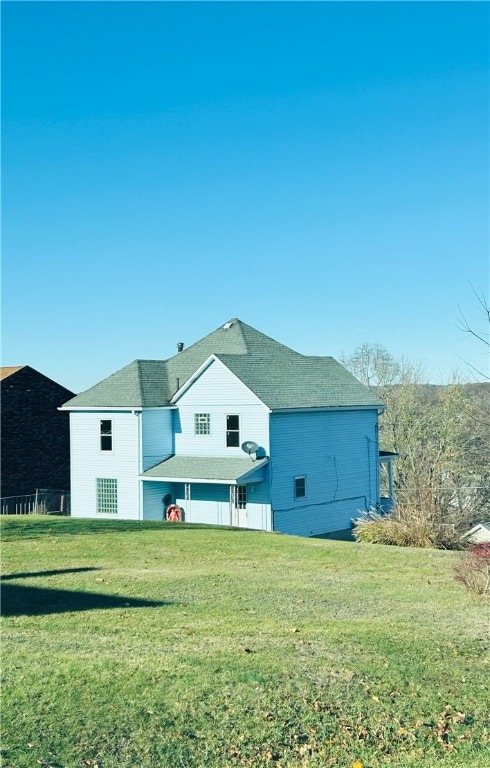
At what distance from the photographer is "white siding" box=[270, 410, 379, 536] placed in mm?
33000

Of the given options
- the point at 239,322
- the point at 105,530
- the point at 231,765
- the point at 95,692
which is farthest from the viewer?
the point at 239,322

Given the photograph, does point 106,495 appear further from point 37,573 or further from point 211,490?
point 37,573

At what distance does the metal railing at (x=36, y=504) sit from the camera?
38812 mm

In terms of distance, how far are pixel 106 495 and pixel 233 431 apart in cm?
707

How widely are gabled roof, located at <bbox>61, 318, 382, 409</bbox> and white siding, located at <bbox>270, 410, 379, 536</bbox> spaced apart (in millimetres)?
865

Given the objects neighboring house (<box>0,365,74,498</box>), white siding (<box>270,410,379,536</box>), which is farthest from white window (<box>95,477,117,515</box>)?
white siding (<box>270,410,379,536</box>)

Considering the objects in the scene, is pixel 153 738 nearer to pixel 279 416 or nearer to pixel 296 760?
pixel 296 760

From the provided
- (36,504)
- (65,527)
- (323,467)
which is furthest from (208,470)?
(65,527)

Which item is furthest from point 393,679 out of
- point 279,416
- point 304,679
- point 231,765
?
point 279,416

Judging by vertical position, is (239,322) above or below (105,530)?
above

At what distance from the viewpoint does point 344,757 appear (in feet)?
23.2

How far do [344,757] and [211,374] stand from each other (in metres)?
27.9

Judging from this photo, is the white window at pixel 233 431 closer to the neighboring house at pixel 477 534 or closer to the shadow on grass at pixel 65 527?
the shadow on grass at pixel 65 527

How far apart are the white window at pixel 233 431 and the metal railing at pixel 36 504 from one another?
9.91 metres
